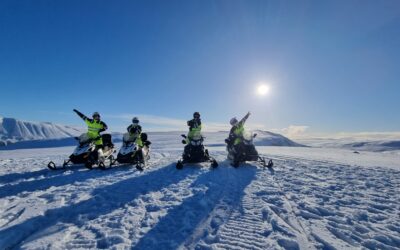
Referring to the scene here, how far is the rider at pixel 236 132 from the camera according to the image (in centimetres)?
1327

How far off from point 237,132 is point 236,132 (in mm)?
63

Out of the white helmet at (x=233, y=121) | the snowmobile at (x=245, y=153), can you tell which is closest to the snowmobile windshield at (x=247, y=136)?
the snowmobile at (x=245, y=153)

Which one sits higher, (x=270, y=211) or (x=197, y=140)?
(x=197, y=140)

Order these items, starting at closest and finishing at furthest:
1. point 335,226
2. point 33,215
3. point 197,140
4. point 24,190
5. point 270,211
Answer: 1. point 335,226
2. point 33,215
3. point 270,211
4. point 24,190
5. point 197,140

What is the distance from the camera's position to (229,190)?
7898mm

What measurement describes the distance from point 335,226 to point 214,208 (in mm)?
2359

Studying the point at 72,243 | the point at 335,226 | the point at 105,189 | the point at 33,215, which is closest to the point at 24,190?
the point at 105,189

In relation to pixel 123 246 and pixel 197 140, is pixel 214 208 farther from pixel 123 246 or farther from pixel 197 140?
pixel 197 140

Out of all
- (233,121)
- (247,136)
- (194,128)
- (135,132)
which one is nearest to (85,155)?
(135,132)

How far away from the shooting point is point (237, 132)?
1361cm

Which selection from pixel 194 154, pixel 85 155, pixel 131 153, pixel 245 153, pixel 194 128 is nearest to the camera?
pixel 85 155

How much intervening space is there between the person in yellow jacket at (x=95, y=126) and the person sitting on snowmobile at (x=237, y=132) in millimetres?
5892

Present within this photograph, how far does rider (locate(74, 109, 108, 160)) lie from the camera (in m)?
12.0

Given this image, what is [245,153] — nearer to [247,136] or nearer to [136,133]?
[247,136]
